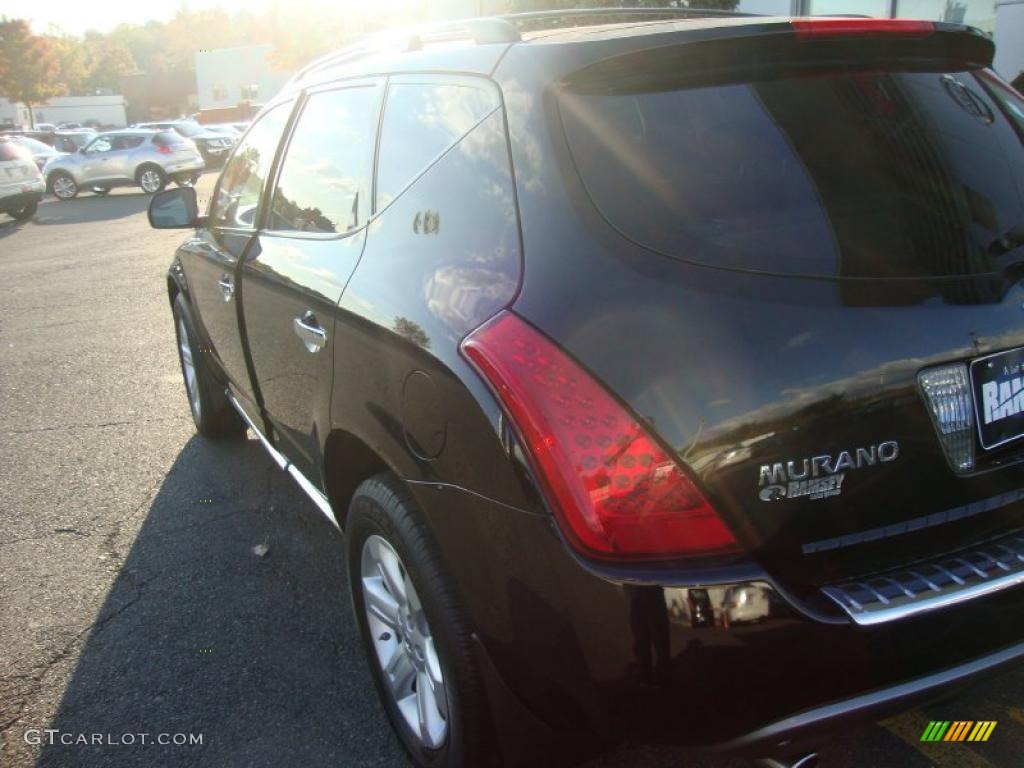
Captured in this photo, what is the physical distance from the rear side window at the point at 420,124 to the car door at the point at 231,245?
3.51 feet

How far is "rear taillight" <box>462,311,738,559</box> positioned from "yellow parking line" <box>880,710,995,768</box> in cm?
112

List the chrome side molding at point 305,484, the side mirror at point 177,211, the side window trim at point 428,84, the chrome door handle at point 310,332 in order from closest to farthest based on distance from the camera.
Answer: the side window trim at point 428,84 < the chrome door handle at point 310,332 < the chrome side molding at point 305,484 < the side mirror at point 177,211

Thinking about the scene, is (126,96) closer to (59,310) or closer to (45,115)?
(45,115)

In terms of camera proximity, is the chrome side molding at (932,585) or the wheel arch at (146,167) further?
the wheel arch at (146,167)

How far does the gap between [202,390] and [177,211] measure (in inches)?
41.9

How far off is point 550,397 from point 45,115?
8654 centimetres

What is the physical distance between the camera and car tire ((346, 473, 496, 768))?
210 centimetres

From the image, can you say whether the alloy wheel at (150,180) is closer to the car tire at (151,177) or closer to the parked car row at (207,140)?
the car tire at (151,177)

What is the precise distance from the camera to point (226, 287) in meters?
3.80

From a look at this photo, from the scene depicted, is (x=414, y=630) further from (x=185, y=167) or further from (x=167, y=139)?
(x=167, y=139)

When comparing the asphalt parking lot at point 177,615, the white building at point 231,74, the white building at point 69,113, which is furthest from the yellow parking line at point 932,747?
the white building at point 69,113

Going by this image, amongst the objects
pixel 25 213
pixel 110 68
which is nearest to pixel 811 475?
pixel 25 213

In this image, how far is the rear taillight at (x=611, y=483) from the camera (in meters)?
1.71

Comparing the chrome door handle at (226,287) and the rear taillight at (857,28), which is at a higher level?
the rear taillight at (857,28)
